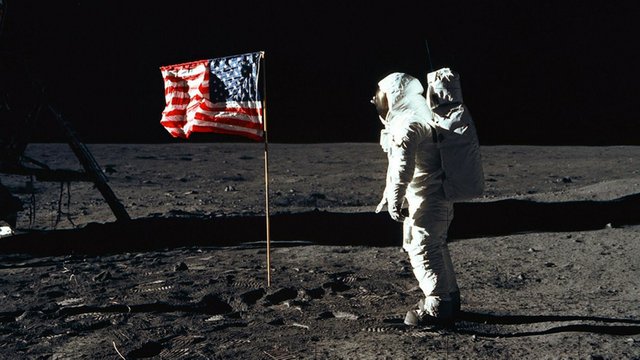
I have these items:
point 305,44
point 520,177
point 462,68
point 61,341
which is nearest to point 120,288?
point 61,341

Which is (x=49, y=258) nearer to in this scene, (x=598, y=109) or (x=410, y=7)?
(x=410, y=7)

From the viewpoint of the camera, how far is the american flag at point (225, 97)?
3953 mm

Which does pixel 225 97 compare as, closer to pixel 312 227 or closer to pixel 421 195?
pixel 421 195

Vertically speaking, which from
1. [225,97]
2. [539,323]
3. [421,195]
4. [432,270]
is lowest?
[539,323]

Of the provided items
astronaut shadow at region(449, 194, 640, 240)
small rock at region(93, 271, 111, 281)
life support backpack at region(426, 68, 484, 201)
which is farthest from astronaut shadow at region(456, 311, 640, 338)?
small rock at region(93, 271, 111, 281)

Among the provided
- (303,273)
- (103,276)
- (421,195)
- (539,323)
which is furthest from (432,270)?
(103,276)

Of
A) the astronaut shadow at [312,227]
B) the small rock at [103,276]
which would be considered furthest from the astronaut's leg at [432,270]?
the small rock at [103,276]

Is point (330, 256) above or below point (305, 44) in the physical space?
below

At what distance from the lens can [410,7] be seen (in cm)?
1075

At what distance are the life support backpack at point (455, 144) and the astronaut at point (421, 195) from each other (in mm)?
52

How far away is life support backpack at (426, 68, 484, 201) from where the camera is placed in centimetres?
302

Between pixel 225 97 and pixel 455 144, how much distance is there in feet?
5.08

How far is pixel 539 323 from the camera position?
10.3 feet

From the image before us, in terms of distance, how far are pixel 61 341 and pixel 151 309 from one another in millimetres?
532
